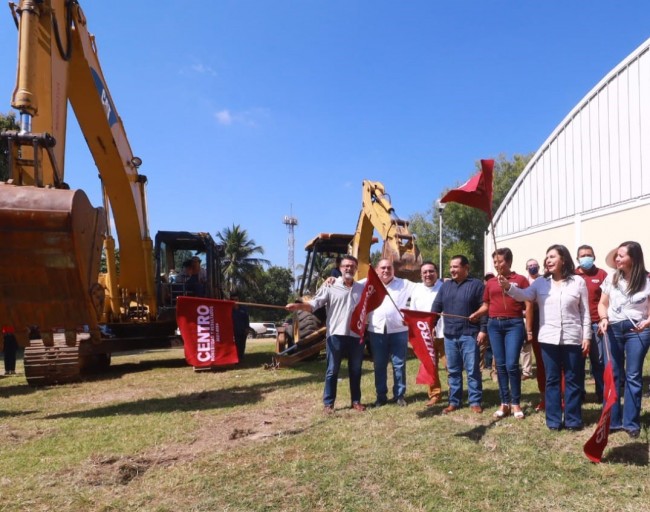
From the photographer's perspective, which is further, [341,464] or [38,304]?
[38,304]

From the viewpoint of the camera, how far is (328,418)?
5.37m

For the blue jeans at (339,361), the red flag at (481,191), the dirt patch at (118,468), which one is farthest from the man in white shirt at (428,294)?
the dirt patch at (118,468)

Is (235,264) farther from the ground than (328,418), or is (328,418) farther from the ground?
(235,264)

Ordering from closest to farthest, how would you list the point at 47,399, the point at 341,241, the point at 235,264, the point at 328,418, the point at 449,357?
the point at 328,418 < the point at 449,357 < the point at 47,399 < the point at 341,241 < the point at 235,264

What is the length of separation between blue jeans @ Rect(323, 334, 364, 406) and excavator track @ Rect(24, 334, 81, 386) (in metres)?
5.07

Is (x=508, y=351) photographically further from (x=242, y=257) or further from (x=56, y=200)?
(x=242, y=257)

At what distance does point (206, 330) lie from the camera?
6527 millimetres

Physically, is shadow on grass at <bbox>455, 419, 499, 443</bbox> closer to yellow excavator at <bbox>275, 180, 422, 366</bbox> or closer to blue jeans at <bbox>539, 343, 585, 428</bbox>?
blue jeans at <bbox>539, 343, 585, 428</bbox>

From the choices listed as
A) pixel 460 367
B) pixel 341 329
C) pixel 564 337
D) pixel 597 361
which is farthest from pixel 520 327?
pixel 341 329

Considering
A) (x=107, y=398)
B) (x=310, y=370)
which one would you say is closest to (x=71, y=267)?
(x=107, y=398)

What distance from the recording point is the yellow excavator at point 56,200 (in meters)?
4.88

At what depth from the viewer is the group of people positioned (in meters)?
4.39

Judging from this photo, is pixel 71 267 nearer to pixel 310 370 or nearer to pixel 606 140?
pixel 310 370

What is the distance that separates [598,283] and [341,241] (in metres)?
6.91
